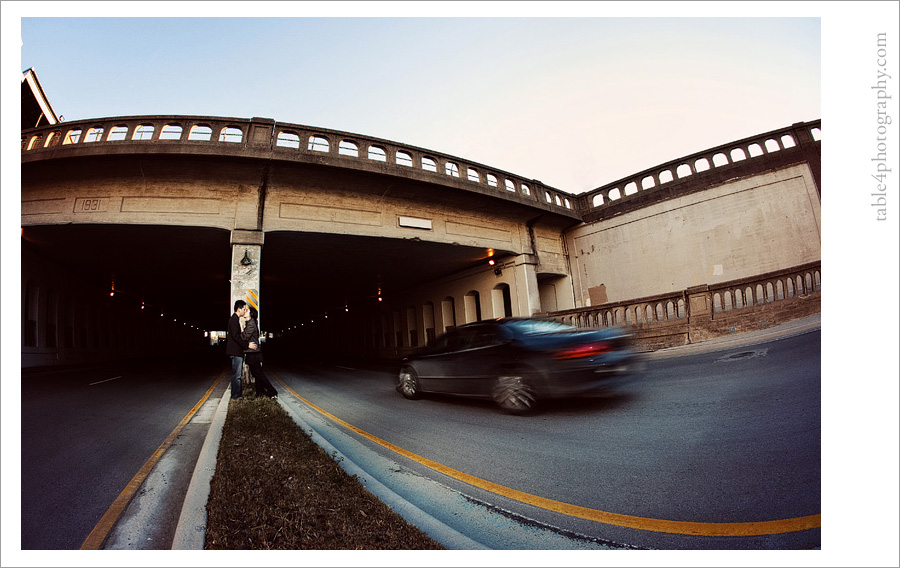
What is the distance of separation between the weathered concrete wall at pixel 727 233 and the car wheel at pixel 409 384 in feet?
7.30

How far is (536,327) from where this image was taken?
2.12 metres

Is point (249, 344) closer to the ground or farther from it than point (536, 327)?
closer to the ground

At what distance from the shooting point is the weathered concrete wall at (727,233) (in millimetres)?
2104

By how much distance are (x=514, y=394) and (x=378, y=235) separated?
525 cm

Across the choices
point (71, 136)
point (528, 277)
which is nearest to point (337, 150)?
point (71, 136)

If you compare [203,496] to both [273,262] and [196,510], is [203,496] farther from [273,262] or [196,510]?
[273,262]

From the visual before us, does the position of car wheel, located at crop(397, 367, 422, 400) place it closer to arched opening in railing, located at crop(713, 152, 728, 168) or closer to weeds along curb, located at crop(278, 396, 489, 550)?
weeds along curb, located at crop(278, 396, 489, 550)

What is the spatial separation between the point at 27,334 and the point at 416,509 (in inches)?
117

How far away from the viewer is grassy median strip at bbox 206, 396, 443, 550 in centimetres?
119

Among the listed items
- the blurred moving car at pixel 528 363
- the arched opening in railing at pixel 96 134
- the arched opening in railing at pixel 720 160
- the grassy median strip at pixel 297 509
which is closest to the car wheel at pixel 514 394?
the blurred moving car at pixel 528 363

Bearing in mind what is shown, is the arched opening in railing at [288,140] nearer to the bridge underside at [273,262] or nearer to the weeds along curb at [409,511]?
the bridge underside at [273,262]

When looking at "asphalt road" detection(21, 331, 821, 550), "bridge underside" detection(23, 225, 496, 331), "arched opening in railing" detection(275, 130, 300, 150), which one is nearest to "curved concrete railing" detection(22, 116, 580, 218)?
"arched opening in railing" detection(275, 130, 300, 150)

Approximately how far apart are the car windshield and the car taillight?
8.8 inches

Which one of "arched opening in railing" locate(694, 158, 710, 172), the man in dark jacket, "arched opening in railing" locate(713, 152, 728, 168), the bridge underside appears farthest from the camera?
the bridge underside
